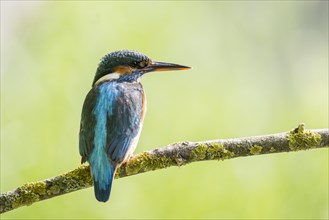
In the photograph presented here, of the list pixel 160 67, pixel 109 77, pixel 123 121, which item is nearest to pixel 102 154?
pixel 123 121

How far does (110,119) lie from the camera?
4750mm

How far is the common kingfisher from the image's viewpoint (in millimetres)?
4516

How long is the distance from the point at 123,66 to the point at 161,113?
2.95 m

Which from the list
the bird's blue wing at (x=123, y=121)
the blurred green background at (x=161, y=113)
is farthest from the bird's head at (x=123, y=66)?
the blurred green background at (x=161, y=113)

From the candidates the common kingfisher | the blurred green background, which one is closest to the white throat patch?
the common kingfisher

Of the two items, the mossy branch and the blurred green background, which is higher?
the blurred green background

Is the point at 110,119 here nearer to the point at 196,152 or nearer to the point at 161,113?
the point at 196,152

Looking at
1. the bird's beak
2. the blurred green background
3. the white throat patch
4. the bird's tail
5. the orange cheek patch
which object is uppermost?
the blurred green background

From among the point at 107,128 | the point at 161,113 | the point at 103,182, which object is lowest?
the point at 103,182

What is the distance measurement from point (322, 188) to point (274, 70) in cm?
466

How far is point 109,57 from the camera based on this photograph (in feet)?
17.2

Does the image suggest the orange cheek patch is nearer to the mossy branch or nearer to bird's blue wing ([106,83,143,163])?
bird's blue wing ([106,83,143,163])

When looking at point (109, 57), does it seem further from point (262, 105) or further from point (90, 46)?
point (262, 105)

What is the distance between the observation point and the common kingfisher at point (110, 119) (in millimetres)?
4516
